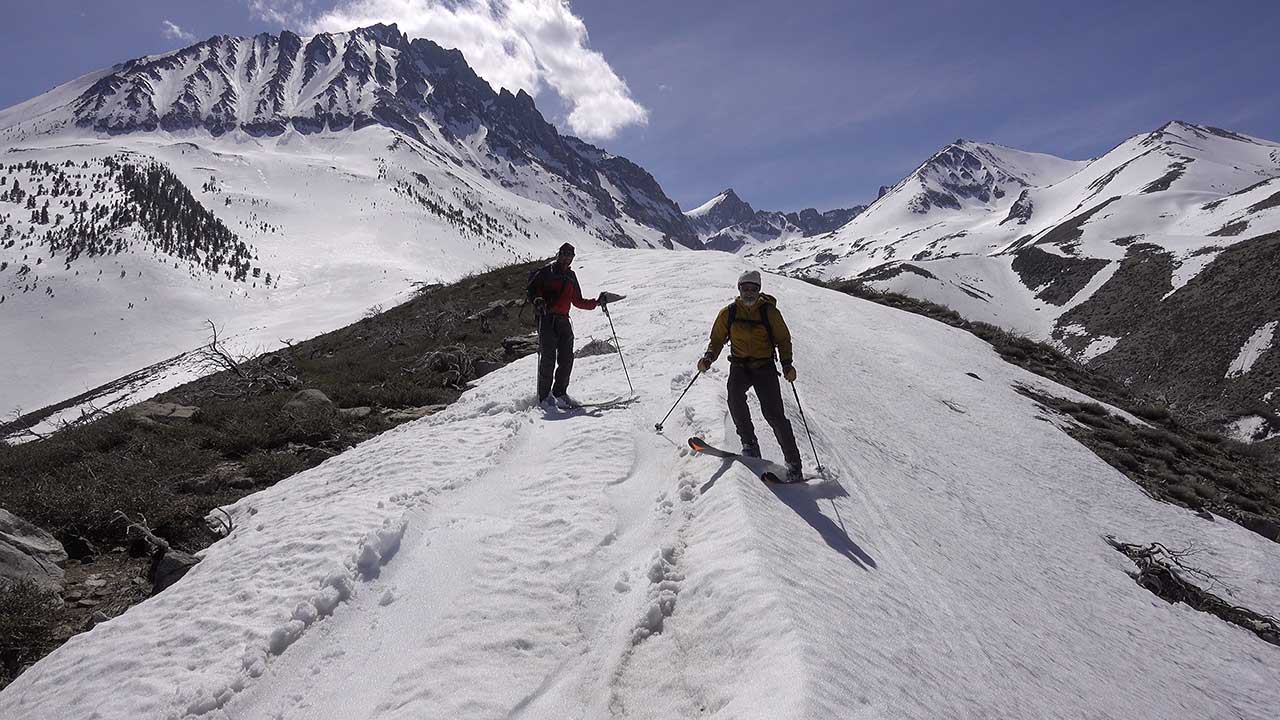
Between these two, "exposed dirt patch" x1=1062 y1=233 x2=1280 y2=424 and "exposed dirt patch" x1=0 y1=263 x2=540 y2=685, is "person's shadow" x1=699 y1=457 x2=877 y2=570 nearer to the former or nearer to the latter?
"exposed dirt patch" x1=0 y1=263 x2=540 y2=685

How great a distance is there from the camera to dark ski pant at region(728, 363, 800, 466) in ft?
23.8

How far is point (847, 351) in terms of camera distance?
1694 centimetres

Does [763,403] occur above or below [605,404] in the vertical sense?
below

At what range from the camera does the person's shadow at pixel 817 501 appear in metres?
5.82

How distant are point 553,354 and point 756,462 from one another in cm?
496

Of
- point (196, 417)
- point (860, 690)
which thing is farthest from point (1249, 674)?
point (196, 417)

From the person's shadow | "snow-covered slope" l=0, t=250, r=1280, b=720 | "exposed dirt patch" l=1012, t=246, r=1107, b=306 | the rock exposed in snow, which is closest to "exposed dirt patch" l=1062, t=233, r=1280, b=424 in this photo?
"exposed dirt patch" l=1012, t=246, r=1107, b=306

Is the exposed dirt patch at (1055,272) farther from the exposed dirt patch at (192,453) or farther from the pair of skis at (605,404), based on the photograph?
the pair of skis at (605,404)

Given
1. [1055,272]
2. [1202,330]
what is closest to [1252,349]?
[1202,330]

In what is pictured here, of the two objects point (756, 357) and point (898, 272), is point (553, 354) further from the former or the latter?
point (898, 272)

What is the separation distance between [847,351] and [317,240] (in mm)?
133902

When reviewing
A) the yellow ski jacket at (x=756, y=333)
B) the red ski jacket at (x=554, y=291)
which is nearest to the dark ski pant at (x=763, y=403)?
the yellow ski jacket at (x=756, y=333)

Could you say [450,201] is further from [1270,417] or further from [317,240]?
[1270,417]

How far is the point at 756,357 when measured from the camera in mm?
7430
